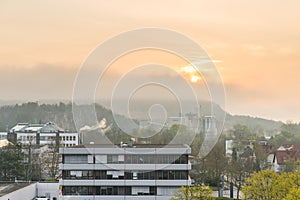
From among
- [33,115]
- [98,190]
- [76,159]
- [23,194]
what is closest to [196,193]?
[98,190]

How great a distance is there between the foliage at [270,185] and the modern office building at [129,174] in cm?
188

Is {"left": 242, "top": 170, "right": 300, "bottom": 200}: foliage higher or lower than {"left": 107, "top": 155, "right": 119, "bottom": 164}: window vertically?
lower

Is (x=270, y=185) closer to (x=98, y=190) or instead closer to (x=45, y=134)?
(x=98, y=190)

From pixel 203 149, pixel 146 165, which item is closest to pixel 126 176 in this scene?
pixel 146 165

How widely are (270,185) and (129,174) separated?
4.03 metres

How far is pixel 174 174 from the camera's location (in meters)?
12.9

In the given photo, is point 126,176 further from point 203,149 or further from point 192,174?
point 203,149

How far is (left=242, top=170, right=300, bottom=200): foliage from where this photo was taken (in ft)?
37.0

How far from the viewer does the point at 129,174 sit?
1297 cm

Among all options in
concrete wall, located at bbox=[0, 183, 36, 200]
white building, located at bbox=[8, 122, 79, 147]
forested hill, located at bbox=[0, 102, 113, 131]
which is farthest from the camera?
forested hill, located at bbox=[0, 102, 113, 131]

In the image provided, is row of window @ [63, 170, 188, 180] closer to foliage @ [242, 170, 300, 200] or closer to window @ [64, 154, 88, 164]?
window @ [64, 154, 88, 164]

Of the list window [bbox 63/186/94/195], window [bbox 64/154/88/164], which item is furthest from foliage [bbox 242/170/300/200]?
window [bbox 64/154/88/164]

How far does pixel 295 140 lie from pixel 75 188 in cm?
2237

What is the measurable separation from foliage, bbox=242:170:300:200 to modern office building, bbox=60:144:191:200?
1878 millimetres
